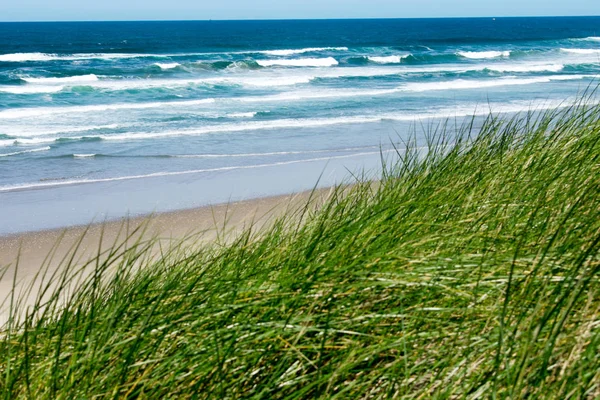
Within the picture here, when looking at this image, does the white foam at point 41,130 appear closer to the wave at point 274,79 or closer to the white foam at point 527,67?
the wave at point 274,79

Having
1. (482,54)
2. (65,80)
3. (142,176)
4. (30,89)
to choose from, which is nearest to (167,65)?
(65,80)

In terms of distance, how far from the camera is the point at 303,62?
125ft

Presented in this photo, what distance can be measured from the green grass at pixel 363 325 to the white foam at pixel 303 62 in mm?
32619

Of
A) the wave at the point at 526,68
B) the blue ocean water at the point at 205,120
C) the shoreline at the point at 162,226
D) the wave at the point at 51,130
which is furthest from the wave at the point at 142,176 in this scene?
the wave at the point at 526,68

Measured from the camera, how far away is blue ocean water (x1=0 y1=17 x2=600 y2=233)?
10.2 metres

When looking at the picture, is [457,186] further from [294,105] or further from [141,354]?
[294,105]

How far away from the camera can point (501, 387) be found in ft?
6.05

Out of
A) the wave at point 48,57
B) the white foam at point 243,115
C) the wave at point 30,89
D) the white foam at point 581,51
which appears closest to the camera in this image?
the white foam at point 243,115

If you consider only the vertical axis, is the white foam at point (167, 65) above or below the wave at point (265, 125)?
above

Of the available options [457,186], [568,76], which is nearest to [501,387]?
[457,186]

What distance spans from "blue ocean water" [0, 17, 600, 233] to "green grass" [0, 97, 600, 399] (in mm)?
2560

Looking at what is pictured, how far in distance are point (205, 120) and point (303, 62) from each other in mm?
21675

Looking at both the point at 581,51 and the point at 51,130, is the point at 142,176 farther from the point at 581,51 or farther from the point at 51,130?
the point at 581,51

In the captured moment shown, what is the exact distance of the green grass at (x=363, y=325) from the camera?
74.2 inches
